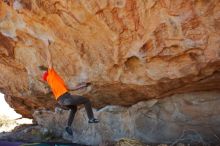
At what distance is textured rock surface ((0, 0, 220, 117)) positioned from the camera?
587cm

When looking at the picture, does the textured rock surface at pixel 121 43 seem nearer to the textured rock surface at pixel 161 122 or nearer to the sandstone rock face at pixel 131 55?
the sandstone rock face at pixel 131 55

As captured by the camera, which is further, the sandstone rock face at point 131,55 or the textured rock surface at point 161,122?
the textured rock surface at point 161,122

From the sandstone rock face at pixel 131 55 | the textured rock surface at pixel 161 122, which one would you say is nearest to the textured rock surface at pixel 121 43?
the sandstone rock face at pixel 131 55

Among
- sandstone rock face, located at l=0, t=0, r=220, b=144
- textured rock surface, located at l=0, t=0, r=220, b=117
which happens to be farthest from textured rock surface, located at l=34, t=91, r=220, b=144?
textured rock surface, located at l=0, t=0, r=220, b=117

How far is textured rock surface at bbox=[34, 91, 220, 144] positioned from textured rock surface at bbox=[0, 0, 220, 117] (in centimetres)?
17

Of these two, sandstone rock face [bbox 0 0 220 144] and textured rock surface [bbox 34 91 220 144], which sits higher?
sandstone rock face [bbox 0 0 220 144]

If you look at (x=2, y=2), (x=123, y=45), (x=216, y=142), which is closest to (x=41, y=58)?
(x=2, y=2)

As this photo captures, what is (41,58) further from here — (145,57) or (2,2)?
(145,57)

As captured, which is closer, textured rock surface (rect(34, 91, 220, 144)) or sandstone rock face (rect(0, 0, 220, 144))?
sandstone rock face (rect(0, 0, 220, 144))

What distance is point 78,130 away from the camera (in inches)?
318

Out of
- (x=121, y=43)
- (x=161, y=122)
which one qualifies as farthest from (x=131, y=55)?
(x=161, y=122)

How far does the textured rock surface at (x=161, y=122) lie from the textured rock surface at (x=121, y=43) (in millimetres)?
173

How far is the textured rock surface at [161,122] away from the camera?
6.50 metres

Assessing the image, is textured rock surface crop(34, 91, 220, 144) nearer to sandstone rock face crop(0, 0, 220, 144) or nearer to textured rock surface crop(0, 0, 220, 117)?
sandstone rock face crop(0, 0, 220, 144)
